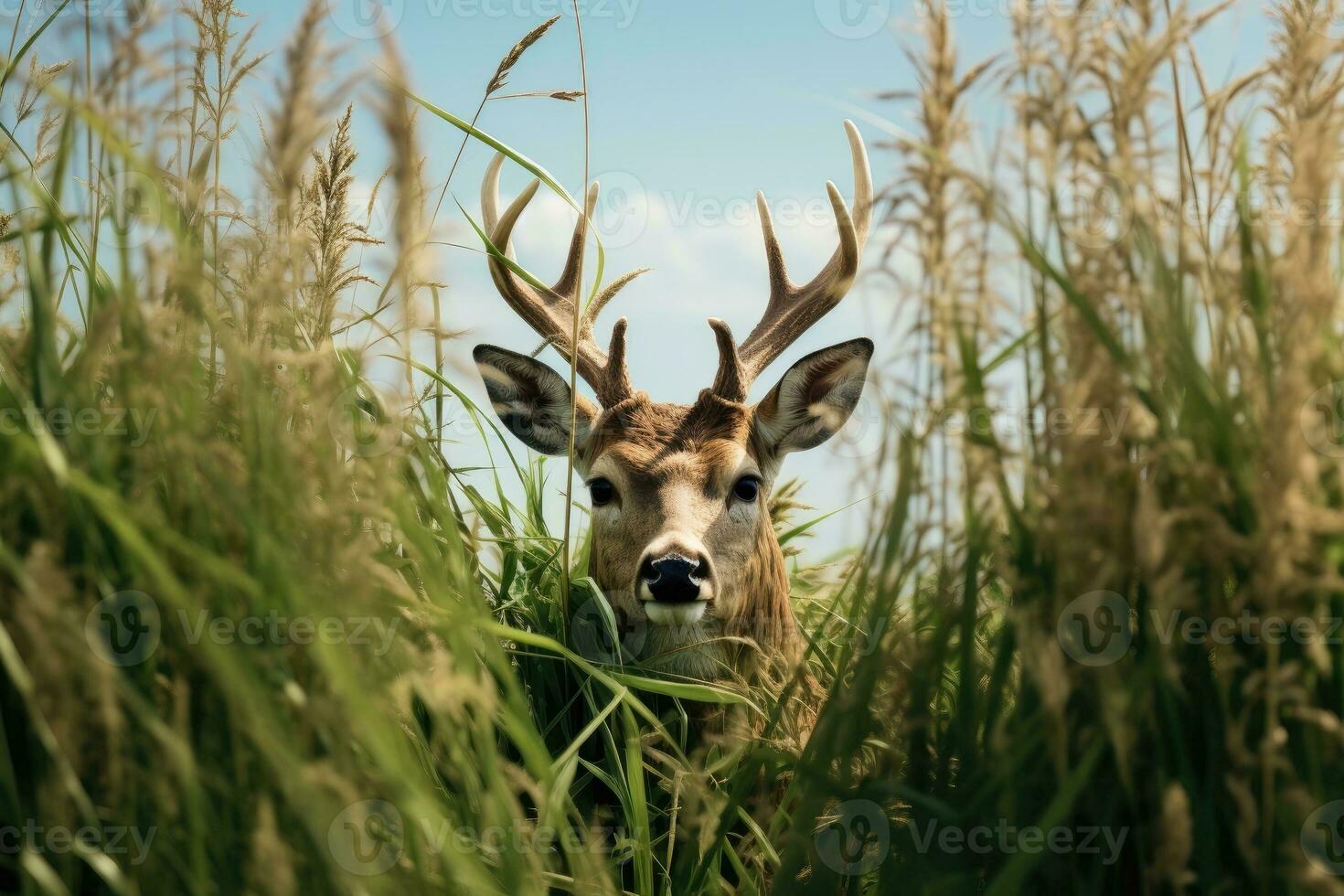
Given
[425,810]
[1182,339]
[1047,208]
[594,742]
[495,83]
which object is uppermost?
[495,83]

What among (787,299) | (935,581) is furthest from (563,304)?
(935,581)

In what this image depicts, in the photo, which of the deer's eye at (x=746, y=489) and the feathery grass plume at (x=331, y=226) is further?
the deer's eye at (x=746, y=489)

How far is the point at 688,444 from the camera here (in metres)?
5.02

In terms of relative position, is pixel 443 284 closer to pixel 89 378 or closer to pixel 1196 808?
pixel 89 378

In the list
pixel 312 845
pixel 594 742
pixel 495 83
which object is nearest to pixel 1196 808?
pixel 312 845

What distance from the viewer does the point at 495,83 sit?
404cm

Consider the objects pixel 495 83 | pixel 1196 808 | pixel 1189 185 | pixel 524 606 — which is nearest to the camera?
pixel 1196 808

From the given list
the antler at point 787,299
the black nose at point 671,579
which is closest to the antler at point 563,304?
the antler at point 787,299

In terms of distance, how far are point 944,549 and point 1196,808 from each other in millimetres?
567

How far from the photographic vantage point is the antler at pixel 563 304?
538cm

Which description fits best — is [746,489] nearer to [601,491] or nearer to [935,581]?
[601,491]

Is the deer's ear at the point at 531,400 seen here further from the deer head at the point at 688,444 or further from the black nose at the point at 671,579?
the black nose at the point at 671,579

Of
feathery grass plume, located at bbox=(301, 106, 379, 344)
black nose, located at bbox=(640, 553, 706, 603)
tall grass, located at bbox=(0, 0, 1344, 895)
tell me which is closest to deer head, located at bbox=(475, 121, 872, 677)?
black nose, located at bbox=(640, 553, 706, 603)

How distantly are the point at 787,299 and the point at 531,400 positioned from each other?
163cm
